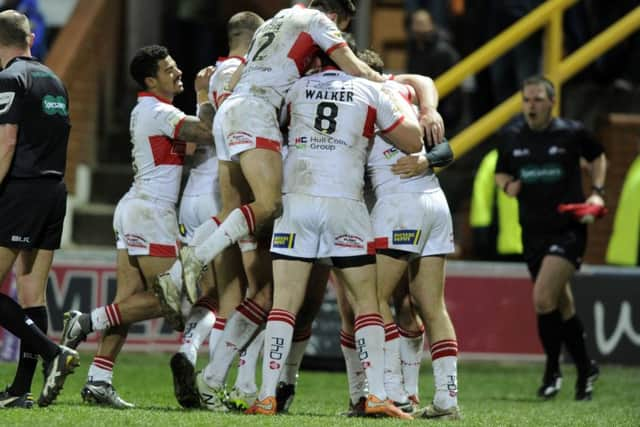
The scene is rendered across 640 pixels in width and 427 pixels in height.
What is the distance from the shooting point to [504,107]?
13766 mm

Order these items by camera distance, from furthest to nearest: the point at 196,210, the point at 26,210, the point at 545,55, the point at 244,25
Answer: the point at 545,55
the point at 196,210
the point at 244,25
the point at 26,210

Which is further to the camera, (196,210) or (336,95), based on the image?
(196,210)

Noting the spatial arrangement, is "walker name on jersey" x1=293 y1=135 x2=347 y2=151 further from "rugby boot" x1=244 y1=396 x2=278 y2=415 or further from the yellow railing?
the yellow railing

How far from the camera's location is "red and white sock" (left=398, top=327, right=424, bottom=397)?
9.34 metres

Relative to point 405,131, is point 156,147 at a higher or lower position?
lower

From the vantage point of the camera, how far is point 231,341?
892 centimetres

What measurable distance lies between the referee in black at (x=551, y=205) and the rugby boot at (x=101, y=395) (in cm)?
370

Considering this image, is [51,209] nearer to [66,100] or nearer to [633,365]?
[66,100]

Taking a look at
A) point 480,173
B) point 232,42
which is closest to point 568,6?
point 480,173

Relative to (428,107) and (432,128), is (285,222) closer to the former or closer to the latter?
(432,128)

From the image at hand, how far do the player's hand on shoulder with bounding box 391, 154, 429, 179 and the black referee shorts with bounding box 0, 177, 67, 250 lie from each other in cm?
203

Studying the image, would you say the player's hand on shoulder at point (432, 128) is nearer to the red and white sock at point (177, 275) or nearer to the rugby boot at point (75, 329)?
the red and white sock at point (177, 275)

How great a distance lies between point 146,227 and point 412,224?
1.72m

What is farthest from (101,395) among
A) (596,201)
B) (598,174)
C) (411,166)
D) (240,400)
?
(598,174)
